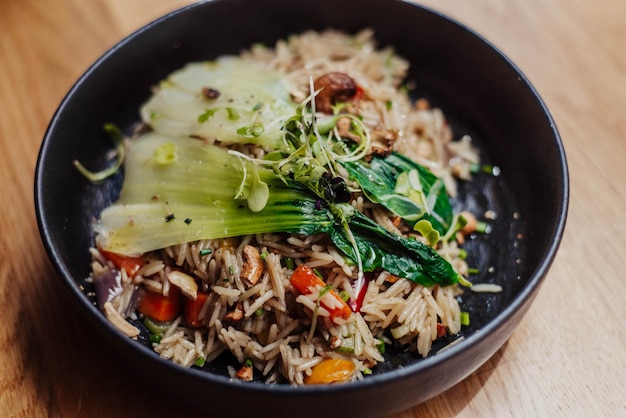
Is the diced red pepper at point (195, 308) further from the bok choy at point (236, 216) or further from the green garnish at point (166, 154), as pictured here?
the green garnish at point (166, 154)

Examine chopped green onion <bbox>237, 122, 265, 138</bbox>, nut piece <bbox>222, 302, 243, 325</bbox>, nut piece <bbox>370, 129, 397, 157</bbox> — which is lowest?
nut piece <bbox>222, 302, 243, 325</bbox>

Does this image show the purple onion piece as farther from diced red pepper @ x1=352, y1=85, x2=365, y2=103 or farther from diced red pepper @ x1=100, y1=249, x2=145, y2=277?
diced red pepper @ x1=352, y1=85, x2=365, y2=103

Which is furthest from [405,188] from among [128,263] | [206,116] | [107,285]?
[107,285]

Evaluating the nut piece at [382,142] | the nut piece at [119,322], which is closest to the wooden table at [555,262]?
the nut piece at [119,322]

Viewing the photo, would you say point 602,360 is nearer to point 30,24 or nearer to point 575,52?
point 575,52

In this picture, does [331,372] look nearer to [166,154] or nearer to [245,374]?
[245,374]

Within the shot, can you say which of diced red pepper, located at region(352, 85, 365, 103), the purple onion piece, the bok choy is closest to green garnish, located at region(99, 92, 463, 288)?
the bok choy
